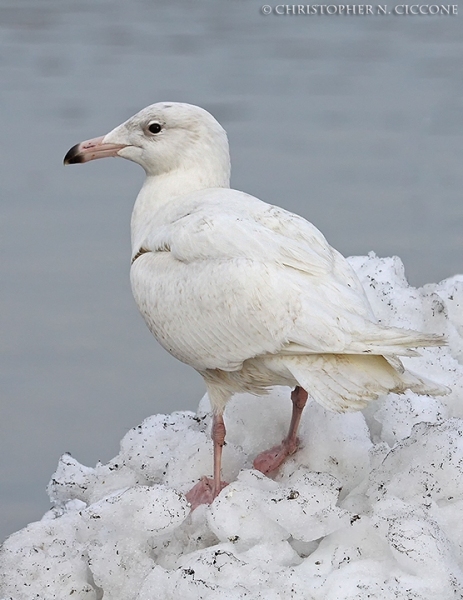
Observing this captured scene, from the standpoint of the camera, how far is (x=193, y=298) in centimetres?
437

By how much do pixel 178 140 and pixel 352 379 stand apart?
152 cm

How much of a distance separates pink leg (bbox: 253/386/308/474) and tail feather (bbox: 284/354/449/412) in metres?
0.56

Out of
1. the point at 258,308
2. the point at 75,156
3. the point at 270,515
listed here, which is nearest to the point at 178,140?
the point at 75,156

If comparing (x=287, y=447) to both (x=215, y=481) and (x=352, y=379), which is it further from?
(x=352, y=379)

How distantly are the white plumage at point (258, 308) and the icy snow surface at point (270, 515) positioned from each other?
0.74 feet

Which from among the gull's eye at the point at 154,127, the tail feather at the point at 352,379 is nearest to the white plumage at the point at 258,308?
the tail feather at the point at 352,379

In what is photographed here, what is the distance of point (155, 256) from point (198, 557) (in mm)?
1267

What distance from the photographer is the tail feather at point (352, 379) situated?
4.07 m

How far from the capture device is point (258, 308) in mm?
4160

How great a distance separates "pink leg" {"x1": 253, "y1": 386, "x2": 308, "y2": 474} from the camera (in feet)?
15.2

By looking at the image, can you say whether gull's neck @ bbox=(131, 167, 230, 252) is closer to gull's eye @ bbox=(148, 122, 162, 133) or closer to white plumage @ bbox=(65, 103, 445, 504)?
white plumage @ bbox=(65, 103, 445, 504)

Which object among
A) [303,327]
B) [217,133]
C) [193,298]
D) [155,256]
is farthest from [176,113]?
[303,327]

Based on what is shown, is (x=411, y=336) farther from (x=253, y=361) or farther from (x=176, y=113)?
(x=176, y=113)

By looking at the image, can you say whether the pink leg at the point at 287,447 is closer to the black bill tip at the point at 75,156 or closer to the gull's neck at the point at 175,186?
the gull's neck at the point at 175,186
